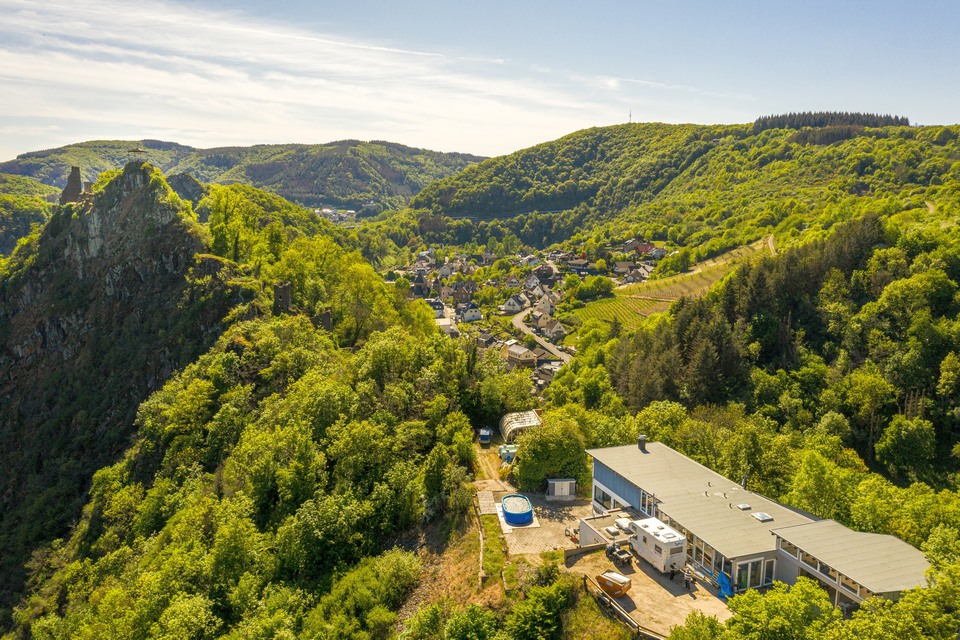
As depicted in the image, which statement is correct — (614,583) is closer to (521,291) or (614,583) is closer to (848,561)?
(848,561)

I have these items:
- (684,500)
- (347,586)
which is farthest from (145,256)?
(684,500)

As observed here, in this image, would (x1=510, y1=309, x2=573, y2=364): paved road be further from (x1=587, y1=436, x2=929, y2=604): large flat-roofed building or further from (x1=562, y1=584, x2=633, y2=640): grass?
(x1=562, y1=584, x2=633, y2=640): grass

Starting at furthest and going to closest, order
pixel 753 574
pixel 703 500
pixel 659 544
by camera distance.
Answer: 1. pixel 703 500
2. pixel 659 544
3. pixel 753 574

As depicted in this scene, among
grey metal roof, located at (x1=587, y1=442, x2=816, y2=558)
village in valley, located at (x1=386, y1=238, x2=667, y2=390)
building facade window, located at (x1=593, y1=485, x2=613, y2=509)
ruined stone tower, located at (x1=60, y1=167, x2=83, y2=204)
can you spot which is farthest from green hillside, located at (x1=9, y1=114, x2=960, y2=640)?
village in valley, located at (x1=386, y1=238, x2=667, y2=390)

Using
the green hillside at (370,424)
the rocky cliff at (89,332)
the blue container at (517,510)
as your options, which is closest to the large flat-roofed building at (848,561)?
the green hillside at (370,424)

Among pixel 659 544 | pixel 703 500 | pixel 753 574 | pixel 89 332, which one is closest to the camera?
pixel 753 574

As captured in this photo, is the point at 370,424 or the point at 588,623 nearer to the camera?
the point at 588,623

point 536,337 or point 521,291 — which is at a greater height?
→ point 521,291

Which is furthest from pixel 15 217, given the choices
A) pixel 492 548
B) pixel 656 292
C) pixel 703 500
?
pixel 703 500
